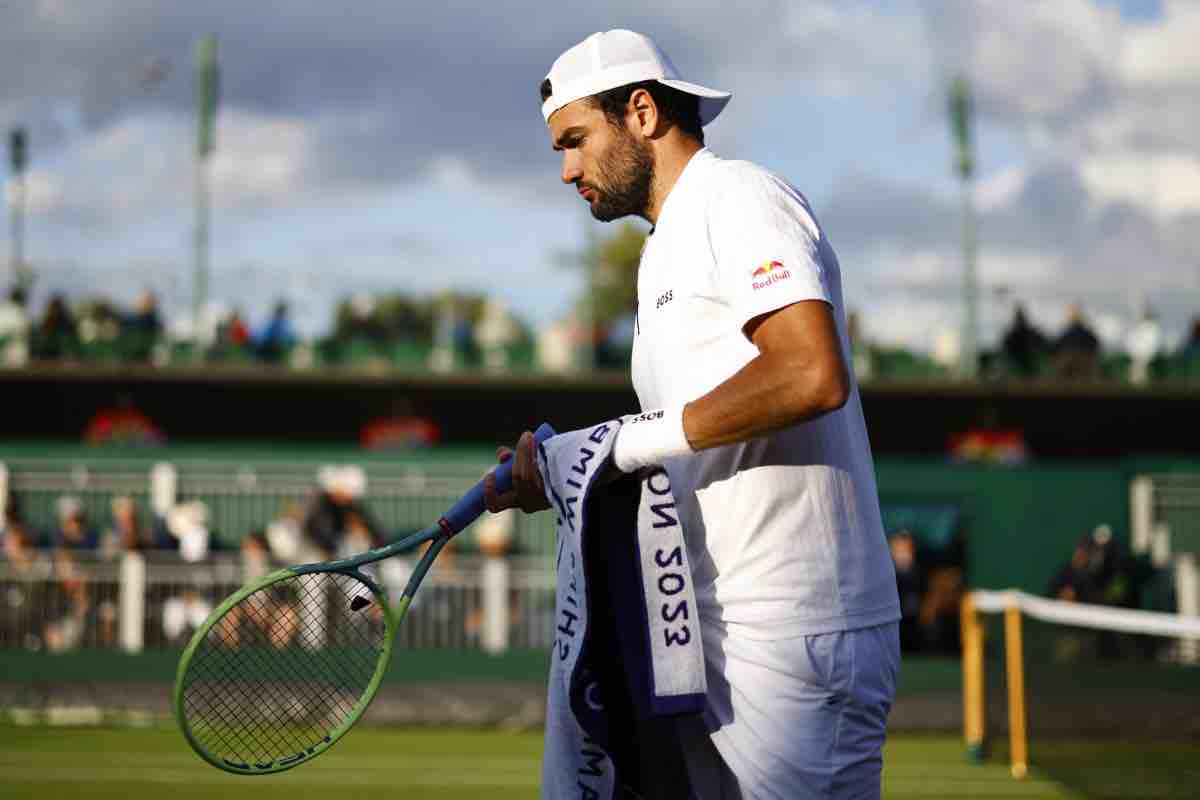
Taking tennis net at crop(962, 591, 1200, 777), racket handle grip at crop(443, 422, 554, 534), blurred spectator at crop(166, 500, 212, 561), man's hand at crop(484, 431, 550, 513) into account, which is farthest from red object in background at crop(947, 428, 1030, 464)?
man's hand at crop(484, 431, 550, 513)

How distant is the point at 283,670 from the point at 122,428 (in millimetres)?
20671

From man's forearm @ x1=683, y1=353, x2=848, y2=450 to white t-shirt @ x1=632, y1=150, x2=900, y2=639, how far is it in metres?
0.10

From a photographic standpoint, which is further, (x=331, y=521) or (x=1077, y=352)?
(x=1077, y=352)

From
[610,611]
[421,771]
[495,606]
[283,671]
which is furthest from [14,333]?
[610,611]

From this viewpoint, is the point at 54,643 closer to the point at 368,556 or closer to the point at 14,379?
the point at 14,379

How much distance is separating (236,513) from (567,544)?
19.2m

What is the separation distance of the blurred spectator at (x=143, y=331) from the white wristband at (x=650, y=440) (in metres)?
22.0

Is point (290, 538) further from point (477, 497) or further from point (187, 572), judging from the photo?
point (477, 497)

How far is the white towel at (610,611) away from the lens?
119 inches

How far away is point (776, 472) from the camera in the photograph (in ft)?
9.85

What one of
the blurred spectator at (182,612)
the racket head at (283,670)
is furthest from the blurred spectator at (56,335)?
the racket head at (283,670)

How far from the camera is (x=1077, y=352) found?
24.7m

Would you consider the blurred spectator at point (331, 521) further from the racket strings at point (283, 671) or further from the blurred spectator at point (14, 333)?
the racket strings at point (283, 671)

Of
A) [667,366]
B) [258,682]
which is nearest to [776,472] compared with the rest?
[667,366]
